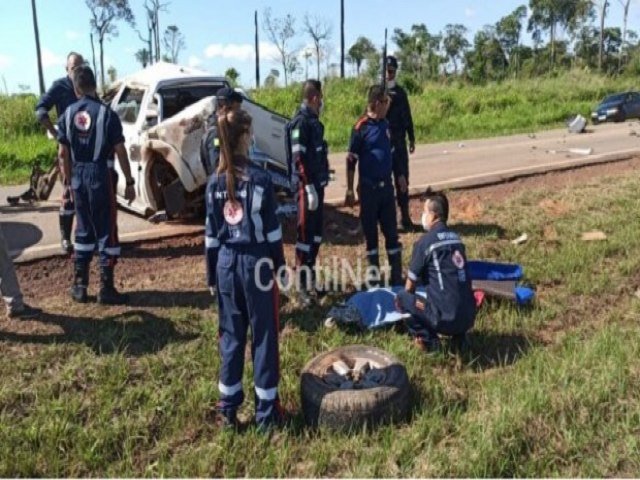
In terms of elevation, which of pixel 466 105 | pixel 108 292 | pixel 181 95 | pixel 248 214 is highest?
pixel 181 95

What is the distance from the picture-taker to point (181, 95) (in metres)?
8.38

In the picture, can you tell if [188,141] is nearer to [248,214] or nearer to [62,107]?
[62,107]

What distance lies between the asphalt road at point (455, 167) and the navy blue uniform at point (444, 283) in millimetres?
4068

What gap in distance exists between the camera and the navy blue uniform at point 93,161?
212 inches

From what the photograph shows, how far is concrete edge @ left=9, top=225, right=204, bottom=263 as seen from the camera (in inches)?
274

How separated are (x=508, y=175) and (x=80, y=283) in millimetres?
8059

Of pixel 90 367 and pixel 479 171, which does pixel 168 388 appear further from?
pixel 479 171

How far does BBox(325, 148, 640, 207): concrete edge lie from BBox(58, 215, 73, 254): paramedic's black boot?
147 inches

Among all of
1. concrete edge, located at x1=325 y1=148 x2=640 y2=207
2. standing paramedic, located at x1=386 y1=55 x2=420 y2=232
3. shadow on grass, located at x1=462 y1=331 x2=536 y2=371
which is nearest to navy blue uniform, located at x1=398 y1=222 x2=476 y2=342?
shadow on grass, located at x1=462 y1=331 x2=536 y2=371

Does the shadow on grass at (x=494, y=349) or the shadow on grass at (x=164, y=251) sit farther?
the shadow on grass at (x=164, y=251)

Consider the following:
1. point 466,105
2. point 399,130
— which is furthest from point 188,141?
point 466,105

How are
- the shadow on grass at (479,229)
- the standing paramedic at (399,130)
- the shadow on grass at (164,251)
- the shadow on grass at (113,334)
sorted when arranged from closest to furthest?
1. the shadow on grass at (113,334)
2. the shadow on grass at (164,251)
3. the standing paramedic at (399,130)
4. the shadow on grass at (479,229)

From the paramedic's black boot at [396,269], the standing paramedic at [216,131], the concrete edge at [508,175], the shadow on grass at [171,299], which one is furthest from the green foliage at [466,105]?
the shadow on grass at [171,299]

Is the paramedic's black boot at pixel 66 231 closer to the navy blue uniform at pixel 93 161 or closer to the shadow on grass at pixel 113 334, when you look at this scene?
the navy blue uniform at pixel 93 161
